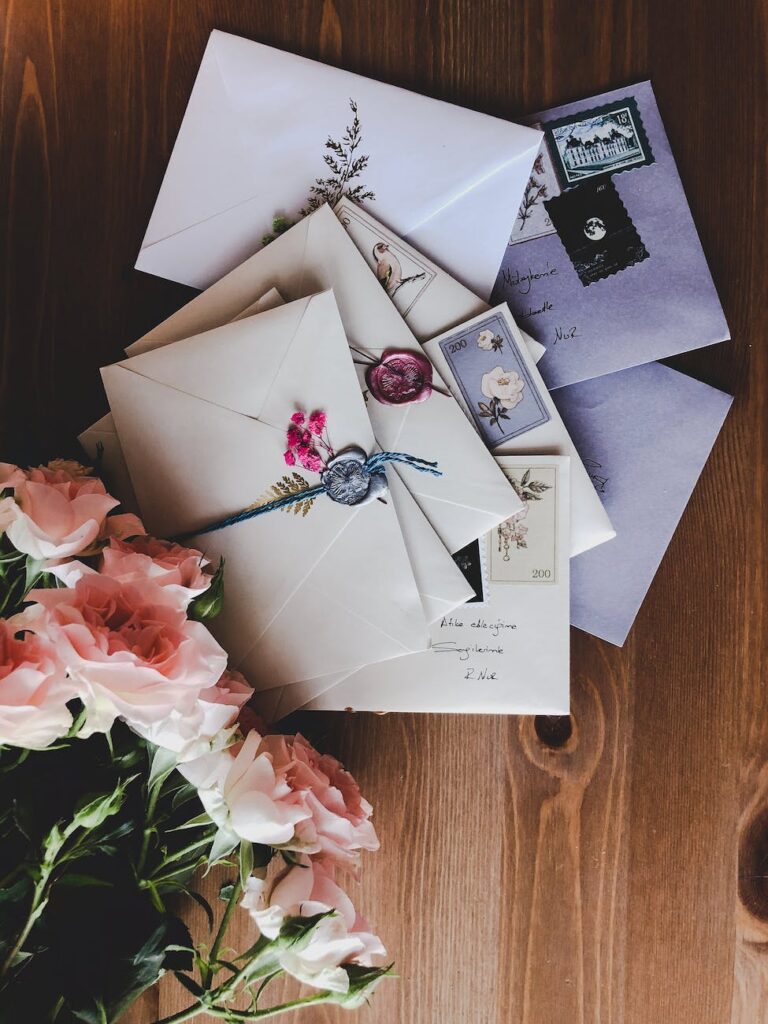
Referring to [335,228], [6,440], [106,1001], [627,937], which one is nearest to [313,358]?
[335,228]

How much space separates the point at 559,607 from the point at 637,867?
27cm

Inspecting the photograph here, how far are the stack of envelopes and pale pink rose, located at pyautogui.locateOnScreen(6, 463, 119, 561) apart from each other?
0.52 feet

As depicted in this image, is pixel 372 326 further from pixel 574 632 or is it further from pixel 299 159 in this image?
pixel 574 632

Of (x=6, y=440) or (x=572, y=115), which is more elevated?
(x=572, y=115)

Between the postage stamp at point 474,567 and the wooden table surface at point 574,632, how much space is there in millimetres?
122

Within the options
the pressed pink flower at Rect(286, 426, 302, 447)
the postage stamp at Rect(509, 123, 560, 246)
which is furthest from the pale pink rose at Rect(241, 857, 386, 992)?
the postage stamp at Rect(509, 123, 560, 246)

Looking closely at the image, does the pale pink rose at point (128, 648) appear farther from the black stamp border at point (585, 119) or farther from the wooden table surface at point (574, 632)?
the black stamp border at point (585, 119)

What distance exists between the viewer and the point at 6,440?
739 millimetres

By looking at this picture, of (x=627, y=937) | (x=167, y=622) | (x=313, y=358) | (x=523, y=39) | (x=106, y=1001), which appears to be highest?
(x=523, y=39)

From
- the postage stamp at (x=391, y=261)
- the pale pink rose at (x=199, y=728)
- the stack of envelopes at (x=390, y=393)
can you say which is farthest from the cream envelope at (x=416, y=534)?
the pale pink rose at (x=199, y=728)

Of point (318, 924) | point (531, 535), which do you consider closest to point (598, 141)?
point (531, 535)

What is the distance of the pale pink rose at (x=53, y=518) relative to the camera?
49 cm

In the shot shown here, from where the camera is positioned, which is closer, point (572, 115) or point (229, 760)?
point (229, 760)

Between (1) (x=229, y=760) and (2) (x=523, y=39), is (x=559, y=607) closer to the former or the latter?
(1) (x=229, y=760)
